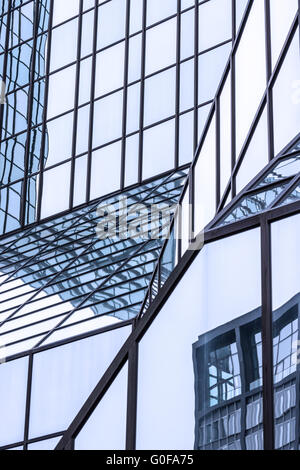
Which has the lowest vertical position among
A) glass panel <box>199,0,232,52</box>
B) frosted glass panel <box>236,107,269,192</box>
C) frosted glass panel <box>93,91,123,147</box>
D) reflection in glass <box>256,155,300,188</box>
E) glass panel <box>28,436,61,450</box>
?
glass panel <box>28,436,61,450</box>

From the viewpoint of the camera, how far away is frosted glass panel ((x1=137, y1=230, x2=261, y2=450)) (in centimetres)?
1483

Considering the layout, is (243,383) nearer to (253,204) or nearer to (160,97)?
(253,204)

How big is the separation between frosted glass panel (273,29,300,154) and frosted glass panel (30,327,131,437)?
6.93 metres

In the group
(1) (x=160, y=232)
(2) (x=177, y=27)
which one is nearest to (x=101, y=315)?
(1) (x=160, y=232)

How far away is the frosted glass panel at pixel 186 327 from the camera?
48.6 feet

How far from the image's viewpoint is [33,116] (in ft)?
129

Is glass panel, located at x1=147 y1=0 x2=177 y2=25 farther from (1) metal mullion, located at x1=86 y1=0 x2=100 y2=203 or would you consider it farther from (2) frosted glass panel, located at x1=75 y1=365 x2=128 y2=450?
(2) frosted glass panel, located at x1=75 y1=365 x2=128 y2=450

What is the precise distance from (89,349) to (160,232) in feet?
20.5

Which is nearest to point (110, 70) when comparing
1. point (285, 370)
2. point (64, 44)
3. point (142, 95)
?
point (142, 95)

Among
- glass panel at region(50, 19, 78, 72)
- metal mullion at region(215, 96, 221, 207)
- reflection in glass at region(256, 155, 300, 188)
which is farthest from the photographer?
glass panel at region(50, 19, 78, 72)

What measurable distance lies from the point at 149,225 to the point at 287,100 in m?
13.3

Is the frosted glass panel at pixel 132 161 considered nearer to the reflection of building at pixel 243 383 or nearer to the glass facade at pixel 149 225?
the glass facade at pixel 149 225

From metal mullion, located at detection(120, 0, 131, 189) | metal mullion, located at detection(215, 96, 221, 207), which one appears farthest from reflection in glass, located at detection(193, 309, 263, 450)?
metal mullion, located at detection(120, 0, 131, 189)

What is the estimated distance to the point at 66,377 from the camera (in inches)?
906
